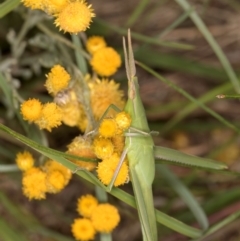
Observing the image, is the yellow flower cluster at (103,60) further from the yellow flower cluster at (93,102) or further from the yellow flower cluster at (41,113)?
the yellow flower cluster at (41,113)

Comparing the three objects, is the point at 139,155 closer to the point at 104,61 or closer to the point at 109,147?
the point at 109,147

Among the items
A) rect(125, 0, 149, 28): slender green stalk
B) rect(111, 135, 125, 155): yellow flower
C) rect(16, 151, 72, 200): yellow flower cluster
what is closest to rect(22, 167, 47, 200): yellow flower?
rect(16, 151, 72, 200): yellow flower cluster

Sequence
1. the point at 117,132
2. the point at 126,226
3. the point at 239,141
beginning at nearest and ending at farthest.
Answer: the point at 117,132, the point at 126,226, the point at 239,141

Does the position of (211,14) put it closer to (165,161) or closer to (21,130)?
(21,130)

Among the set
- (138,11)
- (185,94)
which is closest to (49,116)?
(185,94)

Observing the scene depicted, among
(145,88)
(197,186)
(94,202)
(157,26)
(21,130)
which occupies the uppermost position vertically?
(157,26)

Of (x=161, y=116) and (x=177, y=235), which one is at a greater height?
(x=161, y=116)

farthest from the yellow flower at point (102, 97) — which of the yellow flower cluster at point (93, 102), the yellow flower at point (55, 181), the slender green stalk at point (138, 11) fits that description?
the slender green stalk at point (138, 11)

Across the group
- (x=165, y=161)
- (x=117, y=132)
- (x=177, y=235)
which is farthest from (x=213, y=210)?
(x=117, y=132)
